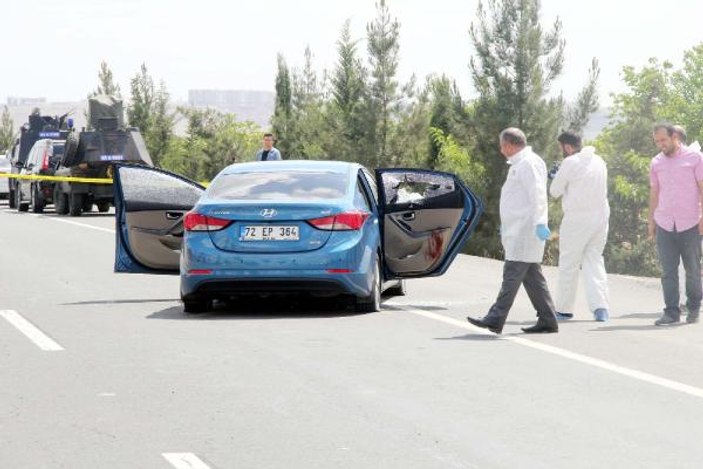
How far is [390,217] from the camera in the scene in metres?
14.7

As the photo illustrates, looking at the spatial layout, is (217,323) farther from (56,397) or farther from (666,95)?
(666,95)

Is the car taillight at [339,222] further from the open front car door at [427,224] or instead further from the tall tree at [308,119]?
the tall tree at [308,119]

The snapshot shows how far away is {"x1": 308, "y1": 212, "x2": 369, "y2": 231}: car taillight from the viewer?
1348 centimetres

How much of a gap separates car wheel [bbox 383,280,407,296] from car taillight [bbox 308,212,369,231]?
2456 mm

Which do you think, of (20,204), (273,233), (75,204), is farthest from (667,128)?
(20,204)

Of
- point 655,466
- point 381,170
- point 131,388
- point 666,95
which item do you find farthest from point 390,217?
point 666,95

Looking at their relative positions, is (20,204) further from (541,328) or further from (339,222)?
(541,328)

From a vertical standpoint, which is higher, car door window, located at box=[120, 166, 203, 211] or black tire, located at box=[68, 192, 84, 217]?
car door window, located at box=[120, 166, 203, 211]

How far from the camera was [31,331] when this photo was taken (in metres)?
12.6

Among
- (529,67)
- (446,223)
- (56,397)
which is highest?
(529,67)

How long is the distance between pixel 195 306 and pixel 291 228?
4.08 ft

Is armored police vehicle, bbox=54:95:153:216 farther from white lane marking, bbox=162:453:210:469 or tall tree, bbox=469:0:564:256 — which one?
white lane marking, bbox=162:453:210:469

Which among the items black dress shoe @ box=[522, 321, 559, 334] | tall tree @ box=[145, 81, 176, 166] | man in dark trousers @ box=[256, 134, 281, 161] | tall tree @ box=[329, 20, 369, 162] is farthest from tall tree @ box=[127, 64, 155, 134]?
black dress shoe @ box=[522, 321, 559, 334]

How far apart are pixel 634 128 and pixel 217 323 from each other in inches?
2491
